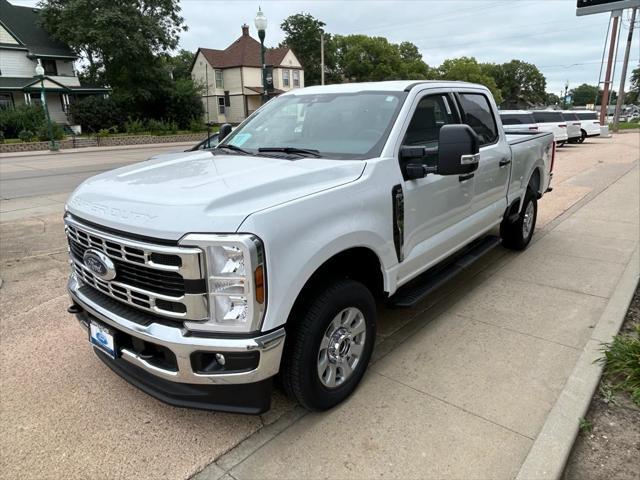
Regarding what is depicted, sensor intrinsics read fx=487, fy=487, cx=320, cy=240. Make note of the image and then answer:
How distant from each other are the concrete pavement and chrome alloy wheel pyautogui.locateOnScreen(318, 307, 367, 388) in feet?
0.77

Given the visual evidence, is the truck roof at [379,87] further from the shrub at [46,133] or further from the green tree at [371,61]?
the green tree at [371,61]

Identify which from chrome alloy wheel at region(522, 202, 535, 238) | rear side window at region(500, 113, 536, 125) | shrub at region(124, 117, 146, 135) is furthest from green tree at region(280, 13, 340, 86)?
chrome alloy wheel at region(522, 202, 535, 238)

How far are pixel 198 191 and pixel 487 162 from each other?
3.01 m

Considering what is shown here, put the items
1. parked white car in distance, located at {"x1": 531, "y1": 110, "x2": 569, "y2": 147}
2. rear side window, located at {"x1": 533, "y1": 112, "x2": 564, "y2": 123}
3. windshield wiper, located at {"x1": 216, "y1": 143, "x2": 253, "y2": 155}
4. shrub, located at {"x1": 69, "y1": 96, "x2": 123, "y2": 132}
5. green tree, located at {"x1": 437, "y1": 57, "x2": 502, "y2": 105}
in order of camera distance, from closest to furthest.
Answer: windshield wiper, located at {"x1": 216, "y1": 143, "x2": 253, "y2": 155}, parked white car in distance, located at {"x1": 531, "y1": 110, "x2": 569, "y2": 147}, rear side window, located at {"x1": 533, "y1": 112, "x2": 564, "y2": 123}, shrub, located at {"x1": 69, "y1": 96, "x2": 123, "y2": 132}, green tree, located at {"x1": 437, "y1": 57, "x2": 502, "y2": 105}

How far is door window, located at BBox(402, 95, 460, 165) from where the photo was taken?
11.8ft

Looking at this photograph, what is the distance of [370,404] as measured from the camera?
10.0 feet

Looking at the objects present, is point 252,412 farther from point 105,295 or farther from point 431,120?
point 431,120

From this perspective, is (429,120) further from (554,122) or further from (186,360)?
(554,122)

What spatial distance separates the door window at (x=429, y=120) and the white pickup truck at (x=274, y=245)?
0.06ft

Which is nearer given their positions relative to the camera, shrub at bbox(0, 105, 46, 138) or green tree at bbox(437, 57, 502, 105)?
→ shrub at bbox(0, 105, 46, 138)

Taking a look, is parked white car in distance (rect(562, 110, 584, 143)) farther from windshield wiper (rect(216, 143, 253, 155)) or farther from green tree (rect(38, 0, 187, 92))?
green tree (rect(38, 0, 187, 92))

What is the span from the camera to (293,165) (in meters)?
3.04

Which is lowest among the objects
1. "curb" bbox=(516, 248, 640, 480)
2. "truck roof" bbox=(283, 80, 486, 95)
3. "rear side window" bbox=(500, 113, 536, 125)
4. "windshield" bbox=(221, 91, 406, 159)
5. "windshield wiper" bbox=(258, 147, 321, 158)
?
"curb" bbox=(516, 248, 640, 480)

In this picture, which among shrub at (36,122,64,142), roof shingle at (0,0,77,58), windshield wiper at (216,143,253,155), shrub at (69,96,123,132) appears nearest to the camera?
windshield wiper at (216,143,253,155)
